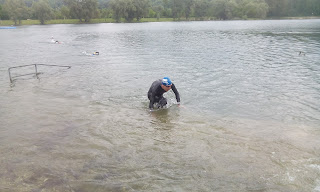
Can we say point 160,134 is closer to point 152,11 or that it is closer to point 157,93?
point 157,93

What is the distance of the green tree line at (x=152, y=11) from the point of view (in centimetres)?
11494

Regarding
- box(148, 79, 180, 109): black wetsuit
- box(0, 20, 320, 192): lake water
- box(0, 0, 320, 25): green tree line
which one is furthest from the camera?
box(0, 0, 320, 25): green tree line

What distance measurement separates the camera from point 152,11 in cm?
17075

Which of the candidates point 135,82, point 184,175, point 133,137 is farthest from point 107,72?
point 184,175

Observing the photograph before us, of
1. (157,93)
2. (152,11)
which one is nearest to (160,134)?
(157,93)

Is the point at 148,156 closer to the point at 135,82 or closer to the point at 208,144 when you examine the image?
the point at 208,144

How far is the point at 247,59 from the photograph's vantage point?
27922 mm

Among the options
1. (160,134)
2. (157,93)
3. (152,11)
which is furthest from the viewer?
(152,11)

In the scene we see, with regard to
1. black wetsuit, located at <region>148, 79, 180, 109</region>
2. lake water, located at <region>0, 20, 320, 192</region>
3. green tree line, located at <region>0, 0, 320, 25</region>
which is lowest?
lake water, located at <region>0, 20, 320, 192</region>

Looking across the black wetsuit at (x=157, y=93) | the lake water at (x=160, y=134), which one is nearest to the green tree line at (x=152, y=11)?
the lake water at (x=160, y=134)

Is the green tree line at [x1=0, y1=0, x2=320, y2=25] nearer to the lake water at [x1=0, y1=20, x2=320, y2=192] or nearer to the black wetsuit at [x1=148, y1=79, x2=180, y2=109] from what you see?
the lake water at [x1=0, y1=20, x2=320, y2=192]

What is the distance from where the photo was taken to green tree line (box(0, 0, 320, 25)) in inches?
4525

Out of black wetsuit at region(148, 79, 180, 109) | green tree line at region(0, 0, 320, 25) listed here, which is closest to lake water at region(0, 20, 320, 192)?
black wetsuit at region(148, 79, 180, 109)

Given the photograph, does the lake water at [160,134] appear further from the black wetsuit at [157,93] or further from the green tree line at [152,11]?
the green tree line at [152,11]
